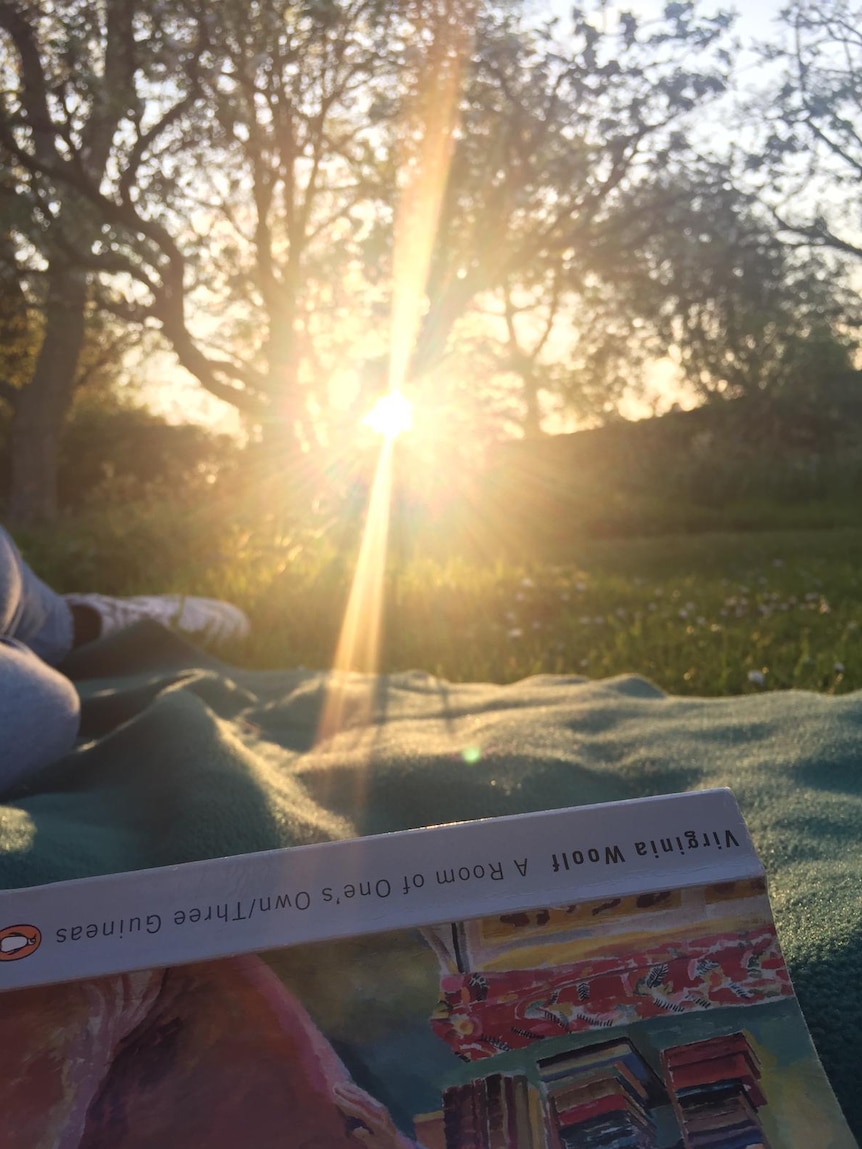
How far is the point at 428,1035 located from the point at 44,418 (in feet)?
30.6

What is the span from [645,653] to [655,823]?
271 centimetres

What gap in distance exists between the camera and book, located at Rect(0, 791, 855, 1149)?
58cm

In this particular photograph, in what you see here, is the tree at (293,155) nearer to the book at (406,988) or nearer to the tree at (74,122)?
the tree at (74,122)

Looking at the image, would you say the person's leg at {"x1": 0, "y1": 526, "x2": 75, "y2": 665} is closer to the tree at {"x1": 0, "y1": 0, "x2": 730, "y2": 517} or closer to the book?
the book

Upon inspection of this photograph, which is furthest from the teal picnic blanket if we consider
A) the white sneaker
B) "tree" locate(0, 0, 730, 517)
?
"tree" locate(0, 0, 730, 517)

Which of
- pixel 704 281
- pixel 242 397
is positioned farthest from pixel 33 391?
pixel 704 281

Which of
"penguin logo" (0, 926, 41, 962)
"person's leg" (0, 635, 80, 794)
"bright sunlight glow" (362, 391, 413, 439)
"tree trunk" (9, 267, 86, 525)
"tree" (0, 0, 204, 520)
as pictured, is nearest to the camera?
"penguin logo" (0, 926, 41, 962)

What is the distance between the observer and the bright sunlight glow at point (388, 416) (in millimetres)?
7695

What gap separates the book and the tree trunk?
855cm

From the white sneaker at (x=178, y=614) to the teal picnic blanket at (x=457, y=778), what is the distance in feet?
2.93

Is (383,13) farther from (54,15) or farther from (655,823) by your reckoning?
(655,823)

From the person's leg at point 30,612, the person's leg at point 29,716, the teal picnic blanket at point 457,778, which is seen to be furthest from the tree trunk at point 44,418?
the person's leg at point 29,716

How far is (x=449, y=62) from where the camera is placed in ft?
24.8

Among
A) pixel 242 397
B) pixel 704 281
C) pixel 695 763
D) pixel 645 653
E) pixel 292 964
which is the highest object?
pixel 704 281
